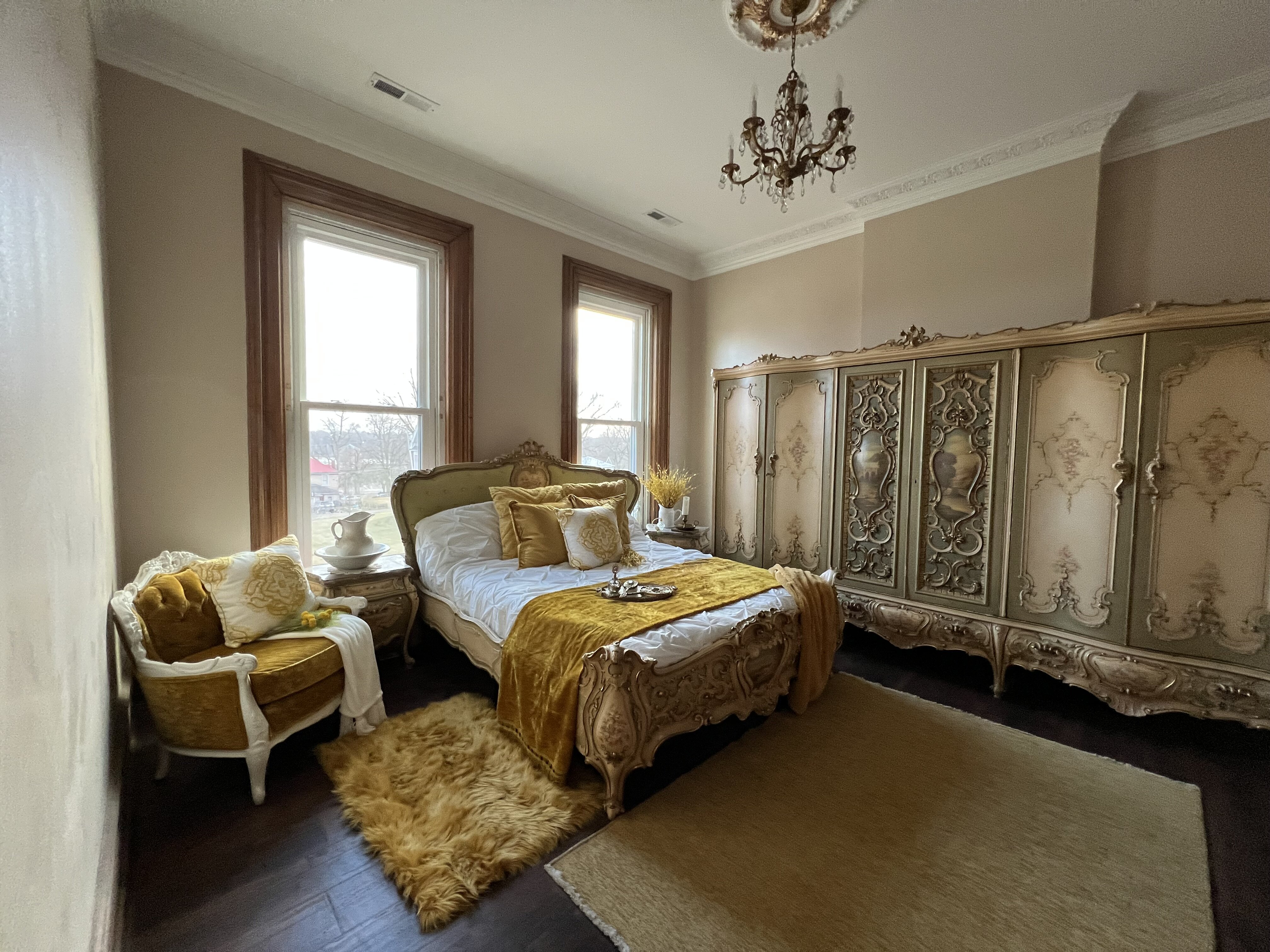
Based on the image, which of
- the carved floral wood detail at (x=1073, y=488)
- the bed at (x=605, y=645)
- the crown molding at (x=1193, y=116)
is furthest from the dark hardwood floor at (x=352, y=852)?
the crown molding at (x=1193, y=116)

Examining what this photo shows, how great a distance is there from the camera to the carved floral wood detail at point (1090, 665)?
7.64ft

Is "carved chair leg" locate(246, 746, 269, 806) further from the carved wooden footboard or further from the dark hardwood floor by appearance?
the carved wooden footboard

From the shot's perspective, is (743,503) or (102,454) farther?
(743,503)

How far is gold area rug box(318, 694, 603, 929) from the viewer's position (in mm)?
1631

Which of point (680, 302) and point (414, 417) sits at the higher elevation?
point (680, 302)

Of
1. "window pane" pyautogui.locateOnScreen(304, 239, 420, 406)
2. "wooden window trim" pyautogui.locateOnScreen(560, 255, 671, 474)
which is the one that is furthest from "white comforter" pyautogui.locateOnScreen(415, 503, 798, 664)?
"wooden window trim" pyautogui.locateOnScreen(560, 255, 671, 474)

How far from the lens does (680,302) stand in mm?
5262

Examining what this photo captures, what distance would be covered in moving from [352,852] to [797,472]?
3.28 metres

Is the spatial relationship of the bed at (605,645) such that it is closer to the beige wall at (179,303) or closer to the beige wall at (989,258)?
the beige wall at (179,303)

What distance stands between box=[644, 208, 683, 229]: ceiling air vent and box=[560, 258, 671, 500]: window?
55 centimetres

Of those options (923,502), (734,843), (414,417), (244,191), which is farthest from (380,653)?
(923,502)

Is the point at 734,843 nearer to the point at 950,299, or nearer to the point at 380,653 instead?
the point at 380,653

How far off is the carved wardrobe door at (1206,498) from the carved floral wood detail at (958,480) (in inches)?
25.8

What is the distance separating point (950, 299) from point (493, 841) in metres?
4.10
